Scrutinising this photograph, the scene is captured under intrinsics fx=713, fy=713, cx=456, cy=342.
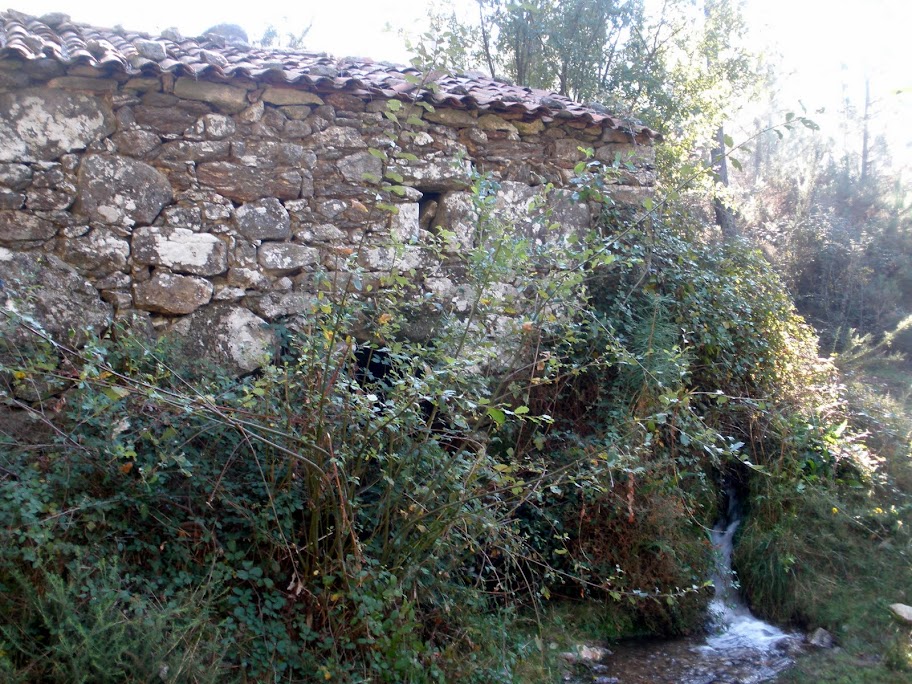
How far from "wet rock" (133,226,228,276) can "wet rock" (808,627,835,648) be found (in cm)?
398

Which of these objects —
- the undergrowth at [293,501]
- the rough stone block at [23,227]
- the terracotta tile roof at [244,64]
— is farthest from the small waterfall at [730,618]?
the rough stone block at [23,227]

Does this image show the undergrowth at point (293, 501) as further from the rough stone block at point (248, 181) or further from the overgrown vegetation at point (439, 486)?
the rough stone block at point (248, 181)

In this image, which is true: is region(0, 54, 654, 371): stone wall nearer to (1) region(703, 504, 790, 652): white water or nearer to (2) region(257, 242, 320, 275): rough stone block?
(2) region(257, 242, 320, 275): rough stone block

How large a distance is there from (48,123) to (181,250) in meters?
0.95

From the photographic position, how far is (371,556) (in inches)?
124

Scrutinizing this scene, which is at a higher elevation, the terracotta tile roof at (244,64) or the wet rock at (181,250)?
the terracotta tile roof at (244,64)

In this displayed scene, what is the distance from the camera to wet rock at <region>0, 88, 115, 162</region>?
380 centimetres

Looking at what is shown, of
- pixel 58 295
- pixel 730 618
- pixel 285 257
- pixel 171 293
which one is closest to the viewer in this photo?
pixel 58 295

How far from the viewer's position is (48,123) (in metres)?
3.87

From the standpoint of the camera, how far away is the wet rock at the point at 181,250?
4004 mm

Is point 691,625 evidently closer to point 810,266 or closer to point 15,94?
point 15,94

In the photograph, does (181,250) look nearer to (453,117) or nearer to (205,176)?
(205,176)

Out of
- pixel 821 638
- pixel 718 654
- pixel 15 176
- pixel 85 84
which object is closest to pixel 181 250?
pixel 15 176

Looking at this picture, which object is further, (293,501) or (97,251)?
(97,251)
